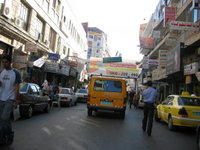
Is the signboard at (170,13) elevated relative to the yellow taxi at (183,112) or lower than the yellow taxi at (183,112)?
elevated

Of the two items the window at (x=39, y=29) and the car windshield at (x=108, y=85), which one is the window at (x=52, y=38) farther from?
the car windshield at (x=108, y=85)

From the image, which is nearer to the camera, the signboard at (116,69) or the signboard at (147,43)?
the signboard at (147,43)

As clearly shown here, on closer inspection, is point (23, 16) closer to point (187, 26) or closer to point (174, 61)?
point (187, 26)

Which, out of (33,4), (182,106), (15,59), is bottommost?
(182,106)

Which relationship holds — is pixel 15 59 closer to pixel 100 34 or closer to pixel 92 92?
pixel 92 92

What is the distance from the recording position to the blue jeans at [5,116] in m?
4.96

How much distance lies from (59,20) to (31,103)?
20.1 m

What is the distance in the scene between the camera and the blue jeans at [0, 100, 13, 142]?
16.3 feet

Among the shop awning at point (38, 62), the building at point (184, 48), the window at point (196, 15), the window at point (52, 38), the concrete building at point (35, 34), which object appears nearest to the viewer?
the building at point (184, 48)

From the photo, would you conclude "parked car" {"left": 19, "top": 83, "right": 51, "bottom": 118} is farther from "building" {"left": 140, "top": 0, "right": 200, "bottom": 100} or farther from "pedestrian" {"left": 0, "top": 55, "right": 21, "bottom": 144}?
"building" {"left": 140, "top": 0, "right": 200, "bottom": 100}

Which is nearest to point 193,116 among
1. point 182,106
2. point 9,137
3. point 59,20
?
point 182,106

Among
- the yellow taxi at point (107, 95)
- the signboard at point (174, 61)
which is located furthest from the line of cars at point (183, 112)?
the signboard at point (174, 61)

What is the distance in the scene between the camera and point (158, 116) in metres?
12.2

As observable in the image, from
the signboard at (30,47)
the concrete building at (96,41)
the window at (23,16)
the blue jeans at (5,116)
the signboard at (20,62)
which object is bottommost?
the blue jeans at (5,116)
